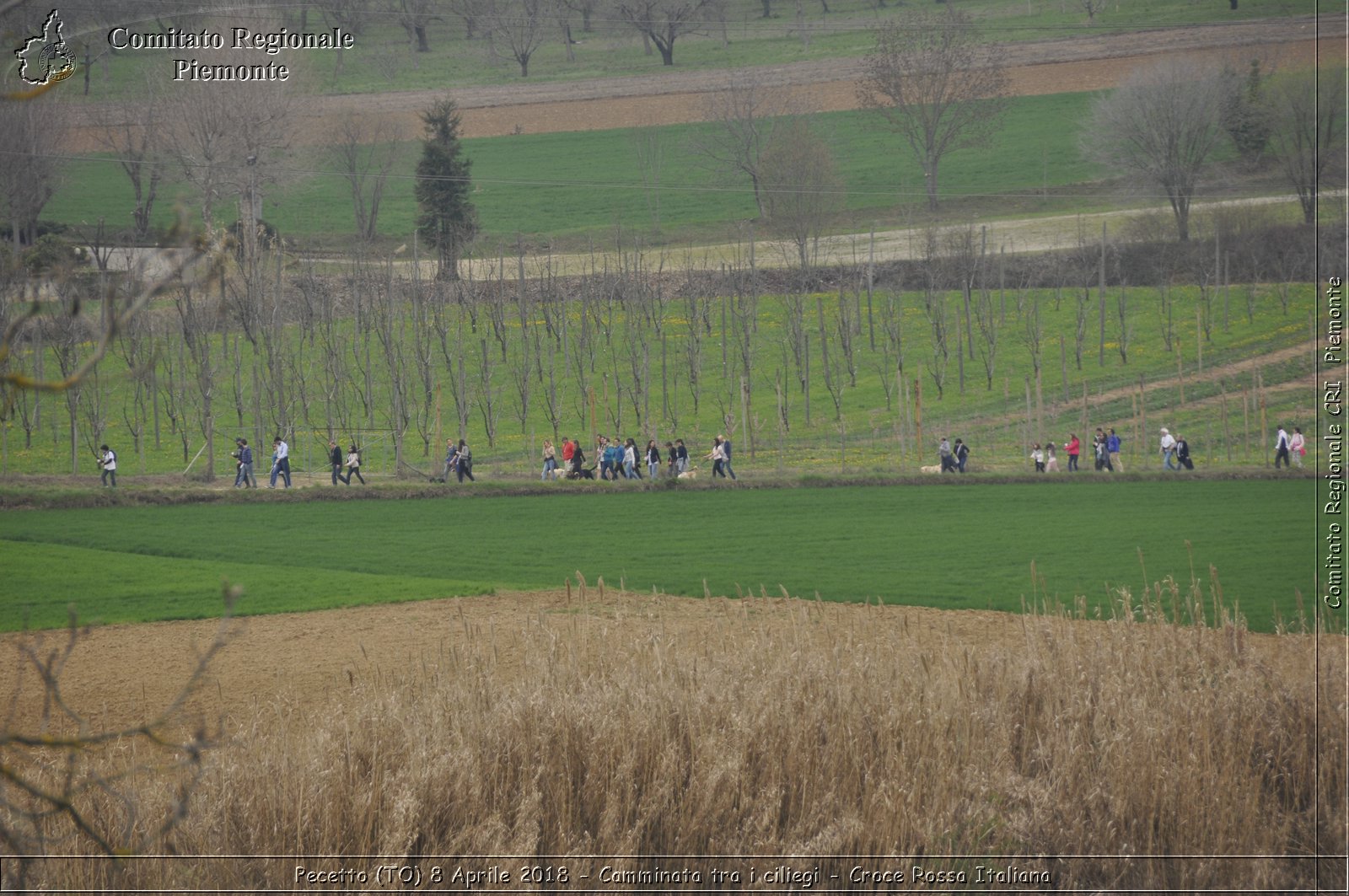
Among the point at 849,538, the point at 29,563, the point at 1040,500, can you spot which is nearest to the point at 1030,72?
the point at 1040,500

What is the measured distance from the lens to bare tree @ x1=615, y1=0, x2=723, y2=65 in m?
71.3

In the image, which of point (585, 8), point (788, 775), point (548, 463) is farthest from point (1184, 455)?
point (585, 8)

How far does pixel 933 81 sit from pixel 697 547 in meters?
42.9

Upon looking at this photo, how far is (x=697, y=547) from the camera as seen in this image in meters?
21.4

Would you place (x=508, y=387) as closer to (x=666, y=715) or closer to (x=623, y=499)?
(x=623, y=499)

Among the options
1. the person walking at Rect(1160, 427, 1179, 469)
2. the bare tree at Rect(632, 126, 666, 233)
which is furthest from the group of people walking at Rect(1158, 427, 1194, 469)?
the bare tree at Rect(632, 126, 666, 233)

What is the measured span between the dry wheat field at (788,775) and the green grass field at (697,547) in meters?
4.36

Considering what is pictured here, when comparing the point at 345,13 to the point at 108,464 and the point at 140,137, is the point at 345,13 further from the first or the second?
the point at 108,464

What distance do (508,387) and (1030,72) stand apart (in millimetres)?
45411

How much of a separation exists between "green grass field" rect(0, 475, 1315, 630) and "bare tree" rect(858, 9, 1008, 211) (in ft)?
111

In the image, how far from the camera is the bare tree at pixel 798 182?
53719 millimetres

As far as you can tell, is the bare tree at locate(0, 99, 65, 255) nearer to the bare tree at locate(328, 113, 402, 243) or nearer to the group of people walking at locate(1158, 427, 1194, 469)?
the bare tree at locate(328, 113, 402, 243)

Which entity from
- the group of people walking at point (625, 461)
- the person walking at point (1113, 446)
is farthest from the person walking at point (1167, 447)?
the group of people walking at point (625, 461)

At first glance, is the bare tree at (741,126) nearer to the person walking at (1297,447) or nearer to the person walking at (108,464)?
the person walking at (1297,447)
